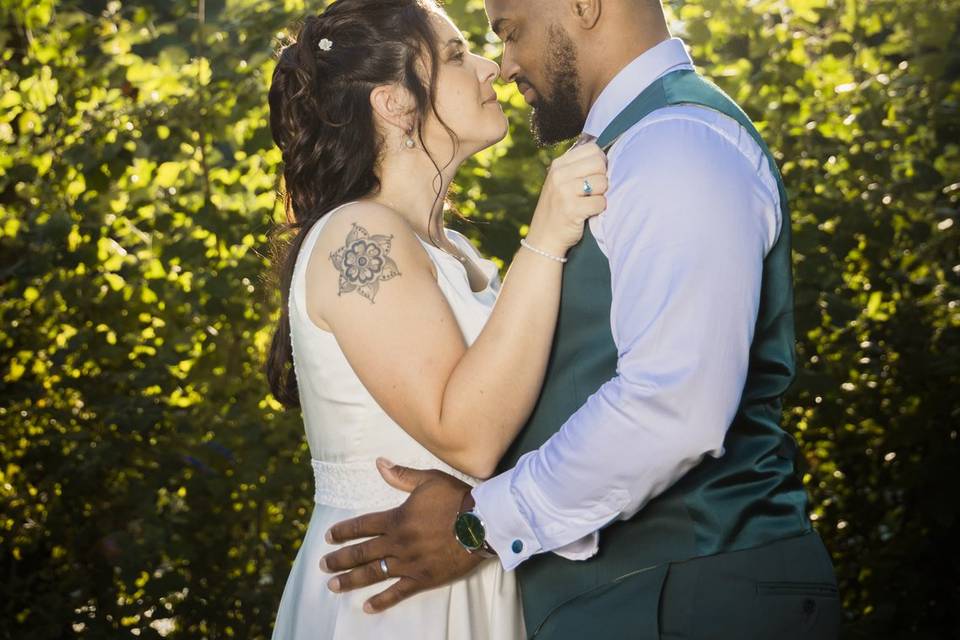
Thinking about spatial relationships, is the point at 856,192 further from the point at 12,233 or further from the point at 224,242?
the point at 12,233

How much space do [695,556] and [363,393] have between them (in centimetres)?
84

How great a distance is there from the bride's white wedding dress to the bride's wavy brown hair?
0.23 meters

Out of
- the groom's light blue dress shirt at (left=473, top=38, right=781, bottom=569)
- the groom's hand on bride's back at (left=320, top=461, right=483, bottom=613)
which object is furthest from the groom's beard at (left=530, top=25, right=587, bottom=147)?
the groom's hand on bride's back at (left=320, top=461, right=483, bottom=613)

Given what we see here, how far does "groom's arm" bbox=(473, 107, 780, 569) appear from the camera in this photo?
1883mm

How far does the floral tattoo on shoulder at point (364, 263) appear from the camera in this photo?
244 cm

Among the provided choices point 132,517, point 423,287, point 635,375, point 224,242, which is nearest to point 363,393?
point 423,287

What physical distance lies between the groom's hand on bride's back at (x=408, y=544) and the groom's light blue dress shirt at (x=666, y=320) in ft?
0.96

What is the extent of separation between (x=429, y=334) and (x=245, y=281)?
1.92 meters

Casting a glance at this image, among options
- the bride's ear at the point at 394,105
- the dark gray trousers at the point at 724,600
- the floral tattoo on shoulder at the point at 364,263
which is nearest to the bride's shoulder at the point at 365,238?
the floral tattoo on shoulder at the point at 364,263

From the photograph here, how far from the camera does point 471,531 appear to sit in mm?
2182

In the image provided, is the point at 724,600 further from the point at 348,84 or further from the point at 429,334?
the point at 348,84

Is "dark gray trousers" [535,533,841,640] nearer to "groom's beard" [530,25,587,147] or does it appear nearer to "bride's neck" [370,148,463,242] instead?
"groom's beard" [530,25,587,147]

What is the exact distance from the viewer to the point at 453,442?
2.33 m

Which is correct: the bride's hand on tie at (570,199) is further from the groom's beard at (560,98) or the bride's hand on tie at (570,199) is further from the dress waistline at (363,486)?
the dress waistline at (363,486)
